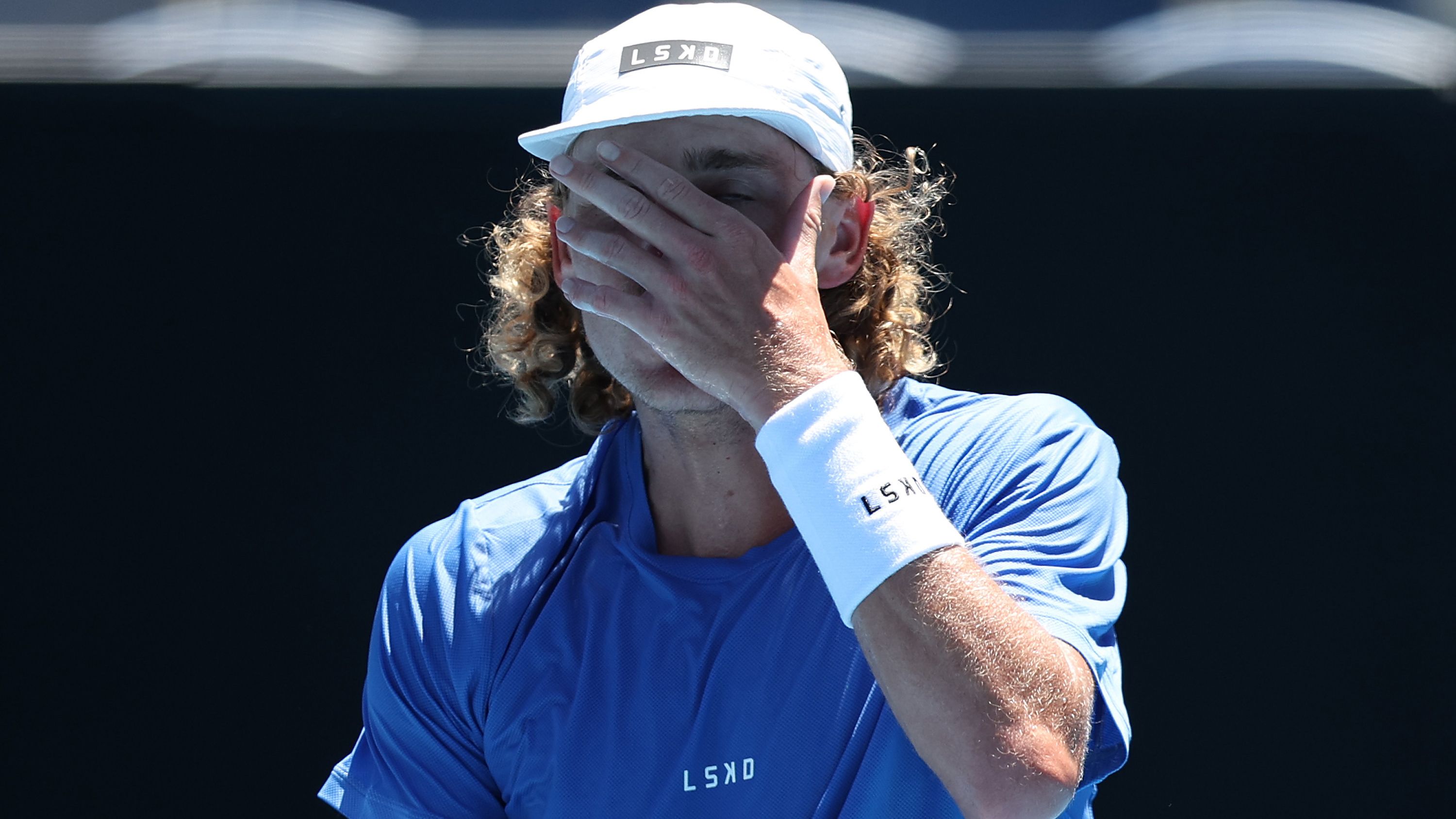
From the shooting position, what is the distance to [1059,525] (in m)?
1.32

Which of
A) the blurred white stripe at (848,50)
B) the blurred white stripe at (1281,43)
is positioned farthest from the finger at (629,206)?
the blurred white stripe at (1281,43)

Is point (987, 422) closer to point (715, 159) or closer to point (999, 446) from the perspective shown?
point (999, 446)

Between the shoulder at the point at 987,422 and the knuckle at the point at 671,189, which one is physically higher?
the knuckle at the point at 671,189

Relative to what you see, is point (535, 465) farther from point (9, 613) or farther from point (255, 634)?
point (9, 613)

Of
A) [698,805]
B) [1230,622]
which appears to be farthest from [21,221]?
[1230,622]

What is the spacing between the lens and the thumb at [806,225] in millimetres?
1368

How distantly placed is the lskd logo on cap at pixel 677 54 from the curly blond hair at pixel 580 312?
0.29m

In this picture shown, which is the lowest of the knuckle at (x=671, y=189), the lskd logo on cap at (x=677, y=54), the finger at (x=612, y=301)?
the finger at (x=612, y=301)

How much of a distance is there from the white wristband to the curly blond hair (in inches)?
19.6

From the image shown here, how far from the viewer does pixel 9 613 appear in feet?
8.14

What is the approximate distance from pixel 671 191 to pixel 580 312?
2.18ft

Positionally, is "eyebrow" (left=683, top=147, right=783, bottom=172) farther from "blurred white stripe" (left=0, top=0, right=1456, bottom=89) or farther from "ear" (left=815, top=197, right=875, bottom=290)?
"blurred white stripe" (left=0, top=0, right=1456, bottom=89)

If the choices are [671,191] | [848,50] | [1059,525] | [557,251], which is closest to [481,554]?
[557,251]

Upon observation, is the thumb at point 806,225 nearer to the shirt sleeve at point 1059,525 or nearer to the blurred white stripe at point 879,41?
the shirt sleeve at point 1059,525
